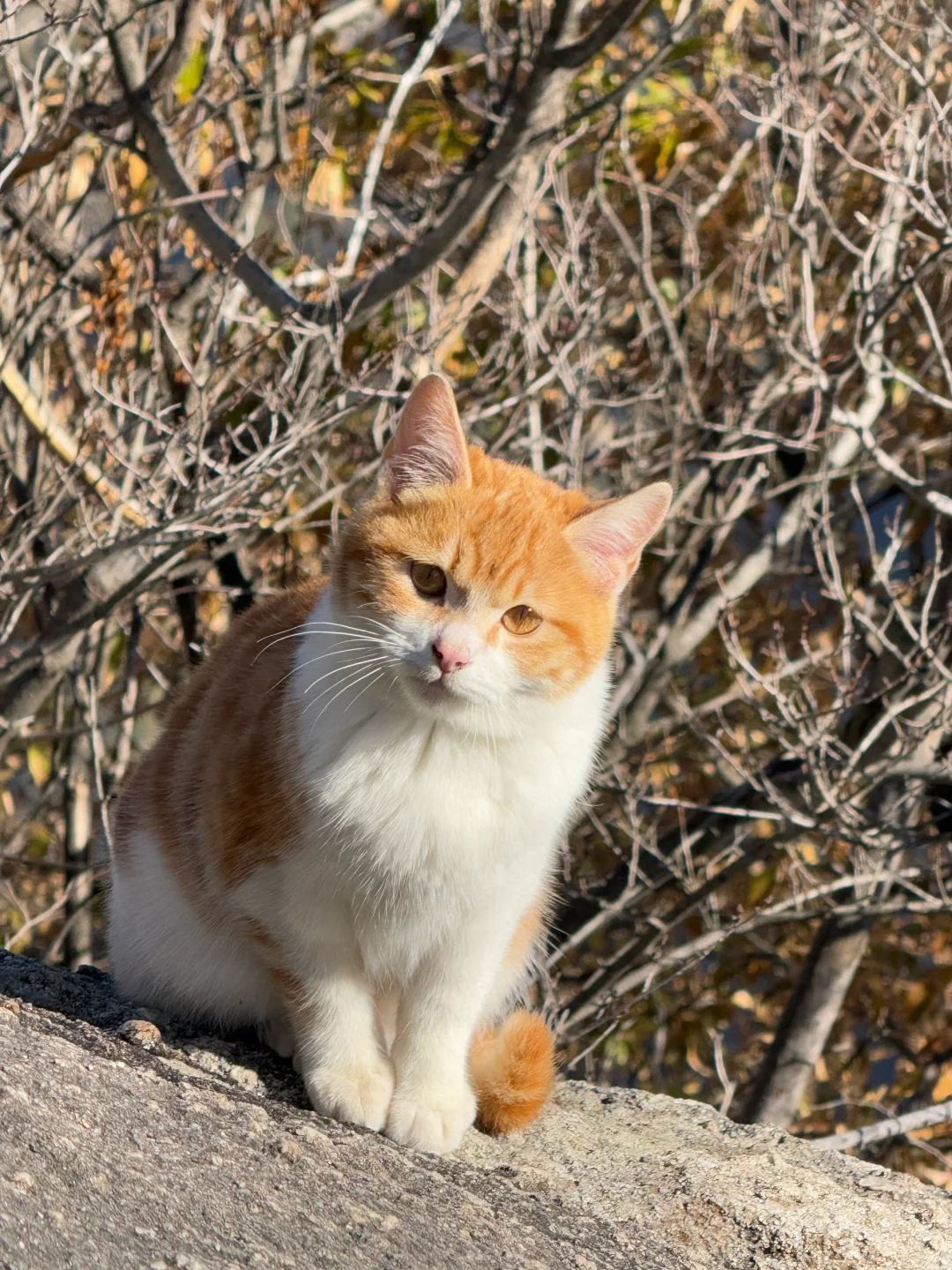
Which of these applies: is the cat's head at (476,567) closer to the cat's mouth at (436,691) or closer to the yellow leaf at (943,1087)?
the cat's mouth at (436,691)

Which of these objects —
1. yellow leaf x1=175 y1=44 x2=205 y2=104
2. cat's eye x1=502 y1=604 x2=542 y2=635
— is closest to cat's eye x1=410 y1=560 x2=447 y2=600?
cat's eye x1=502 y1=604 x2=542 y2=635

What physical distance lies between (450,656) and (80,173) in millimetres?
3406

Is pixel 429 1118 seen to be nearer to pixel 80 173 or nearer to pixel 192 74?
pixel 192 74

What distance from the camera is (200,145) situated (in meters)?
5.02

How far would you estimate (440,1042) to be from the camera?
2744 millimetres

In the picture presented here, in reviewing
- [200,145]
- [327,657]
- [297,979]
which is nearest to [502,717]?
[327,657]

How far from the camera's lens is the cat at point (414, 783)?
2.57 meters

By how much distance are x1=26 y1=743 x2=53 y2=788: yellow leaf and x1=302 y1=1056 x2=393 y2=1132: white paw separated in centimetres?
325

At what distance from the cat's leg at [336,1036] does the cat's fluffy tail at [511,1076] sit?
0.25 meters

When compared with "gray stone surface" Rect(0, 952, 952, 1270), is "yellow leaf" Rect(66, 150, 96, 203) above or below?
above

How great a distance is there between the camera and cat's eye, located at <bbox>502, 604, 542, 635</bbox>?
2646 millimetres

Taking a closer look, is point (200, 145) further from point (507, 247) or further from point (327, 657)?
point (327, 657)

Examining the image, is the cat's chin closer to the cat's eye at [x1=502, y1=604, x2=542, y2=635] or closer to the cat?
the cat

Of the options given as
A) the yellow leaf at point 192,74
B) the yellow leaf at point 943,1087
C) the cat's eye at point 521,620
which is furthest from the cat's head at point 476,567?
the yellow leaf at point 943,1087
